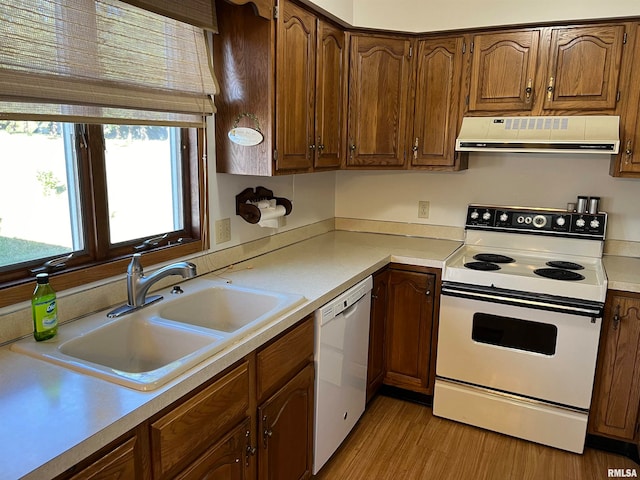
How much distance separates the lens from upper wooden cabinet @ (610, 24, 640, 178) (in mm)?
2383

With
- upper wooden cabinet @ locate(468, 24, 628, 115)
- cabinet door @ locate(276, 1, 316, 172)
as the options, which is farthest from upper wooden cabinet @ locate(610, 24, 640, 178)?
cabinet door @ locate(276, 1, 316, 172)

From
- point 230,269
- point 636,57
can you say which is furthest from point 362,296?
point 636,57

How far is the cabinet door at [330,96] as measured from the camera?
2512 millimetres

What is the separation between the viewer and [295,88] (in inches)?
89.6

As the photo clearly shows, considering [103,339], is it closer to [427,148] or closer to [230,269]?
[230,269]

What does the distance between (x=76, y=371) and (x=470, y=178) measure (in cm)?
254

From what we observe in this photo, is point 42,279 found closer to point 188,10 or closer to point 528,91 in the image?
point 188,10

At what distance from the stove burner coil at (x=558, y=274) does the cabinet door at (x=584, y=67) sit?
0.87m

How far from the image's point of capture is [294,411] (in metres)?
1.86

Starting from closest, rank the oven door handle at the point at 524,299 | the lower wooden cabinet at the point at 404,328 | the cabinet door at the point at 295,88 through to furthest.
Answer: the cabinet door at the point at 295,88, the oven door handle at the point at 524,299, the lower wooden cabinet at the point at 404,328

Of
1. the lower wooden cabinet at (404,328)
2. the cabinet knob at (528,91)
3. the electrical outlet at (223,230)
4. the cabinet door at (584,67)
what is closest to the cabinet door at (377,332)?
the lower wooden cabinet at (404,328)

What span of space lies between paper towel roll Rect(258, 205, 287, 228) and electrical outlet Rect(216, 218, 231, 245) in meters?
0.16

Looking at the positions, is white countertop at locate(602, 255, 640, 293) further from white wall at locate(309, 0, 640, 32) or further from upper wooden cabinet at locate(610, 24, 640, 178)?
white wall at locate(309, 0, 640, 32)

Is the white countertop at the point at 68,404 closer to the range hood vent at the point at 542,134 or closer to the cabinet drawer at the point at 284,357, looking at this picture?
the cabinet drawer at the point at 284,357
